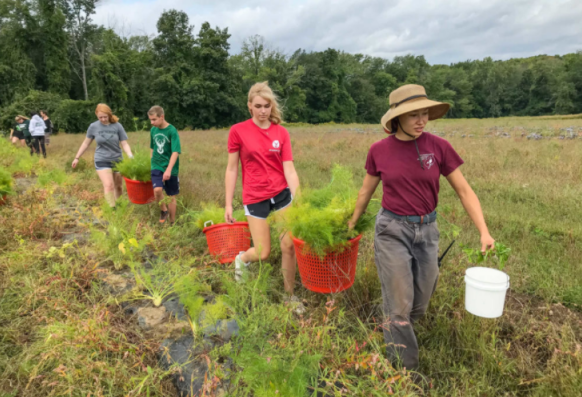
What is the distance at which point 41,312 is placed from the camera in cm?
280

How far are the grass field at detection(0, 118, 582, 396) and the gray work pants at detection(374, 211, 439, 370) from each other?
0.16 metres

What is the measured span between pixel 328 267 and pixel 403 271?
60 centimetres

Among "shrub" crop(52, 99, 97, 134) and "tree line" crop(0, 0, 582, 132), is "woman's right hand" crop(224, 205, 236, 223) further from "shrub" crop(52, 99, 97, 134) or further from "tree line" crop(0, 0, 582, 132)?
"shrub" crop(52, 99, 97, 134)

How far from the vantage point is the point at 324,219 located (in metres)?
2.44

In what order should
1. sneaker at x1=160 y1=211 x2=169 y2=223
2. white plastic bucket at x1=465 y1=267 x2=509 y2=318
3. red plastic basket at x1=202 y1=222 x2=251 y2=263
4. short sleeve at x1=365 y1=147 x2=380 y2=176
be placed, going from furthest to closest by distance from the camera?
sneaker at x1=160 y1=211 x2=169 y2=223 → red plastic basket at x1=202 y1=222 x2=251 y2=263 → short sleeve at x1=365 y1=147 x2=380 y2=176 → white plastic bucket at x1=465 y1=267 x2=509 y2=318

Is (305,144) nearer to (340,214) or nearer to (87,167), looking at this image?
(87,167)

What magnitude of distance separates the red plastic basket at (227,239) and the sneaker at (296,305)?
0.86m

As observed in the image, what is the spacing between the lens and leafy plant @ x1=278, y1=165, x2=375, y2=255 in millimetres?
2412

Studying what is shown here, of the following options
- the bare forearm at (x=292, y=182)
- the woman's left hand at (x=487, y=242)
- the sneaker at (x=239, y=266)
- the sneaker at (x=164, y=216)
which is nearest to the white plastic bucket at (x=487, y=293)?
the woman's left hand at (x=487, y=242)

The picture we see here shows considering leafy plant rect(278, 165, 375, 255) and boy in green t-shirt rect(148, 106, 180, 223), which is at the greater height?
boy in green t-shirt rect(148, 106, 180, 223)

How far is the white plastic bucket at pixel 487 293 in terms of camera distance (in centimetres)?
186

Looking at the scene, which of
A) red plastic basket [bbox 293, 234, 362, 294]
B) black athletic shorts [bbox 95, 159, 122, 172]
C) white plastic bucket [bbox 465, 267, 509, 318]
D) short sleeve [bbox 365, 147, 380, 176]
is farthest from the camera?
black athletic shorts [bbox 95, 159, 122, 172]

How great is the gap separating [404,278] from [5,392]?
7.98 ft

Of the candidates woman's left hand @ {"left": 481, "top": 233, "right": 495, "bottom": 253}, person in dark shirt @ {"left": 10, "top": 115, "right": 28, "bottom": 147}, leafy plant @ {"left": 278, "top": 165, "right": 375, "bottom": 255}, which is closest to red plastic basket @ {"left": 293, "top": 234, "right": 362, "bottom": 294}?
leafy plant @ {"left": 278, "top": 165, "right": 375, "bottom": 255}
